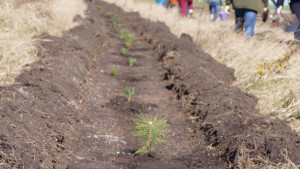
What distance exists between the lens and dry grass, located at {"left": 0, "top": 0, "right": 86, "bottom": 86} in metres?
4.71

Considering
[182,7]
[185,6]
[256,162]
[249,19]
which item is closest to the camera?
→ [256,162]

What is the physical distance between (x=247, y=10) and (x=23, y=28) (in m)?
3.60

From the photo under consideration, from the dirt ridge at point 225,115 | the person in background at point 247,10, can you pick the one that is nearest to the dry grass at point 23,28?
the dirt ridge at point 225,115

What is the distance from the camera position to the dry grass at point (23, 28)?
4.71 meters

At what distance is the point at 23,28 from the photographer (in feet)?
20.3

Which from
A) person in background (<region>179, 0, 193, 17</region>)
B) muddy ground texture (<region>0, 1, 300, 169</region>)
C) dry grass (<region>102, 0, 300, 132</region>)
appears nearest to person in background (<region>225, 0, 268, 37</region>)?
dry grass (<region>102, 0, 300, 132</region>)

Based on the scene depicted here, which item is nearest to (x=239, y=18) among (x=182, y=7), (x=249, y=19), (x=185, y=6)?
(x=249, y=19)

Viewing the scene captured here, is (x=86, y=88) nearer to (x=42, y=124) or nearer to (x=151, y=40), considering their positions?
(x=42, y=124)

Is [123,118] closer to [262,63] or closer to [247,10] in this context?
[262,63]

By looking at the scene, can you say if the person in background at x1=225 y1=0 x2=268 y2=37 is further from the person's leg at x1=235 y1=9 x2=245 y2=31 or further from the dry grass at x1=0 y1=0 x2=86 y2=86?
the dry grass at x1=0 y1=0 x2=86 y2=86

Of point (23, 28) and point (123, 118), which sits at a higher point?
point (23, 28)

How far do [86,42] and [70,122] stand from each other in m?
3.47

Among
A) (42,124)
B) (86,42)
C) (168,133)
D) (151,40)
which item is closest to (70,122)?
(42,124)

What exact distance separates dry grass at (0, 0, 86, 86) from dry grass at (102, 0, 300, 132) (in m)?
2.51
